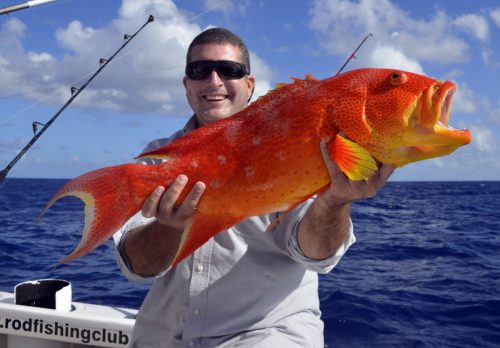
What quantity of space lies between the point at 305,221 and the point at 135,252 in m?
1.09

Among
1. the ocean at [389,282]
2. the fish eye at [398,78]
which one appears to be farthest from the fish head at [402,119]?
the ocean at [389,282]

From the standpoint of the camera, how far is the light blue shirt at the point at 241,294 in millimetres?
3105

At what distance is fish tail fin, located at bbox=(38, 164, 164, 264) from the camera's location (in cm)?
224

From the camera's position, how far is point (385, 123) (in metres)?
2.14

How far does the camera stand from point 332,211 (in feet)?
8.99

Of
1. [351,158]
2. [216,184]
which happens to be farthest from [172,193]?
[351,158]

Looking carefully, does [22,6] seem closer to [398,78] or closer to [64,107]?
[64,107]

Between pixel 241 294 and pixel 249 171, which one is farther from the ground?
pixel 249 171

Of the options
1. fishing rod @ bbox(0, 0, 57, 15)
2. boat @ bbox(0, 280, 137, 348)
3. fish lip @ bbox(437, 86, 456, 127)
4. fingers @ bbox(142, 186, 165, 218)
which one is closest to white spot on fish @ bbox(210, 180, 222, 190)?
fingers @ bbox(142, 186, 165, 218)

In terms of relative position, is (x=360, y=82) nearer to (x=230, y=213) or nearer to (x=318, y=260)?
(x=230, y=213)

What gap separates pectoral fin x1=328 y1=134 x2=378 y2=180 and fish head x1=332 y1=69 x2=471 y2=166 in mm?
48

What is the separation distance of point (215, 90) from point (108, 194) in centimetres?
157

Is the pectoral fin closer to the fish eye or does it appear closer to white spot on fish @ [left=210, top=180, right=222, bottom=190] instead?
the fish eye

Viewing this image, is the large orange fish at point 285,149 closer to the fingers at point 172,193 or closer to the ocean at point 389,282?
the fingers at point 172,193
